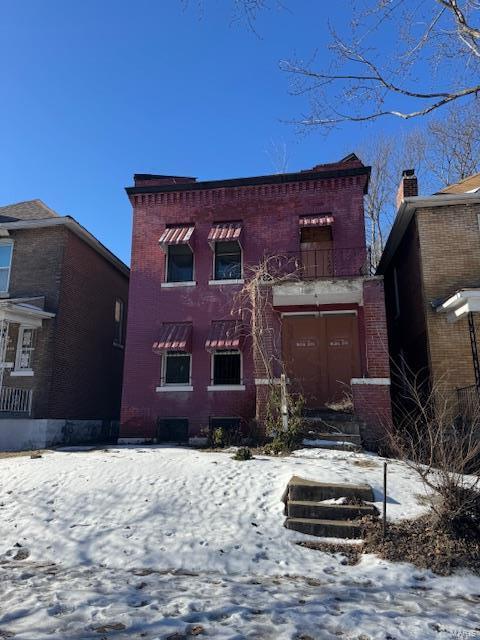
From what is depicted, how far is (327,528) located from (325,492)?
0.71 meters

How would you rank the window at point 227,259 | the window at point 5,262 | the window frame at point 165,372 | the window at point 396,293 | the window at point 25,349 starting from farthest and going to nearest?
the window at point 396,293 < the window at point 5,262 < the window at point 227,259 < the window at point 25,349 < the window frame at point 165,372

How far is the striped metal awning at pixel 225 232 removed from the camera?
14.2 metres

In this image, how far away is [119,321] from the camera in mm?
18938

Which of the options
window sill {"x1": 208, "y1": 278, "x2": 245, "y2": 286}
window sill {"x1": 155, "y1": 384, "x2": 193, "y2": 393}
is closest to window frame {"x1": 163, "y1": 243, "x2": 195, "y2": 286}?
window sill {"x1": 208, "y1": 278, "x2": 245, "y2": 286}

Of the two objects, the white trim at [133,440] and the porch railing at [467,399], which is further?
the white trim at [133,440]

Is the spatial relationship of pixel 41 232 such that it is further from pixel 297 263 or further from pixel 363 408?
pixel 363 408

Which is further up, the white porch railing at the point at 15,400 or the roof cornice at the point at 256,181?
the roof cornice at the point at 256,181

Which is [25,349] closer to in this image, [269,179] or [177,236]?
[177,236]

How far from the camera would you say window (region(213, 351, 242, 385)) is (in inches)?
548

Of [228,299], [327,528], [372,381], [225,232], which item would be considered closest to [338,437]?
[372,381]

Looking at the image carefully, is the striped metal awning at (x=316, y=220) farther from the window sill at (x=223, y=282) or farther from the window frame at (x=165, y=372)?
the window frame at (x=165, y=372)

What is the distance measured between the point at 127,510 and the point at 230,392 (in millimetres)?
6982

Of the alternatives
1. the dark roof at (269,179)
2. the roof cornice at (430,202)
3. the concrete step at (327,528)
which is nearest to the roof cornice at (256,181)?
the dark roof at (269,179)

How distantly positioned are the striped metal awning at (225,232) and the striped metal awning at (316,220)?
6.16 ft
